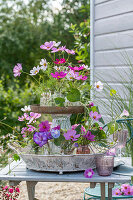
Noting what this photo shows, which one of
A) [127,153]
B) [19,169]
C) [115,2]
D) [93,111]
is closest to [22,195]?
[127,153]

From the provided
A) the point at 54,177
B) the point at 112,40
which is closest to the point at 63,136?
the point at 54,177

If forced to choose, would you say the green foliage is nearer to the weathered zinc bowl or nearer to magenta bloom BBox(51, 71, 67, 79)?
magenta bloom BBox(51, 71, 67, 79)

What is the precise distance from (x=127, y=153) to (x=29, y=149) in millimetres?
1524

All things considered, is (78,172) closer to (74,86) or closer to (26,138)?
(26,138)

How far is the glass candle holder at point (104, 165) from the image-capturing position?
1.80 m

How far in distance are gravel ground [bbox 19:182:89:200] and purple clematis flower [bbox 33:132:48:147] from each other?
5.94ft

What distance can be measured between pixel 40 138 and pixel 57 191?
2078mm

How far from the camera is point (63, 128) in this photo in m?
2.03

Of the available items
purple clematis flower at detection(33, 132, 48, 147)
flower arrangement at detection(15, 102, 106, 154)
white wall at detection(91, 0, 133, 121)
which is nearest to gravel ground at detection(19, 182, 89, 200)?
white wall at detection(91, 0, 133, 121)

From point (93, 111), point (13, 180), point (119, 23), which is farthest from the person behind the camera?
point (119, 23)

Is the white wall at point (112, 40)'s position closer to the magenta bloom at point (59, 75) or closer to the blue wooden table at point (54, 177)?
the magenta bloom at point (59, 75)

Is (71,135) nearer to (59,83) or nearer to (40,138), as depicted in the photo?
(40,138)

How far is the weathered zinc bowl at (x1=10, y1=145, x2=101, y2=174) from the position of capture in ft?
6.03

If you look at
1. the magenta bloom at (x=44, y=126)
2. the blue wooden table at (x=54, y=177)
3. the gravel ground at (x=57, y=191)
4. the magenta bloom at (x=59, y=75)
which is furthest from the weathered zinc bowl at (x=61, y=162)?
the gravel ground at (x=57, y=191)
